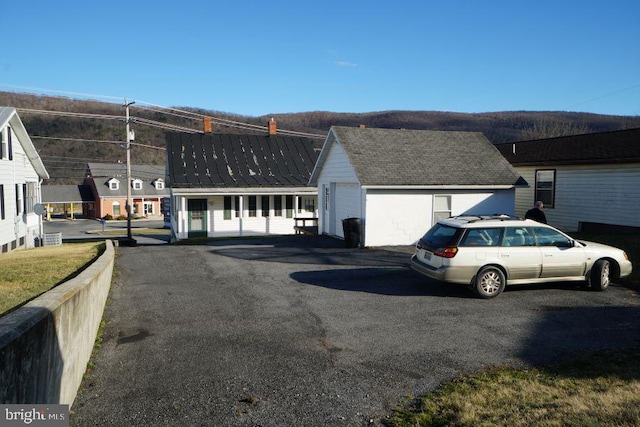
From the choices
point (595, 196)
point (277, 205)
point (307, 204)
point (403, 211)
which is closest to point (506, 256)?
point (403, 211)

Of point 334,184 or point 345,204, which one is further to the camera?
point 334,184

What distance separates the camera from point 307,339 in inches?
299

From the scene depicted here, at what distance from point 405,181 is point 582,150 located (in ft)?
28.5

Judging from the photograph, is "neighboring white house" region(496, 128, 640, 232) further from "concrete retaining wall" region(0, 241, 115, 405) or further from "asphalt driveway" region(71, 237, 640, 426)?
"concrete retaining wall" region(0, 241, 115, 405)

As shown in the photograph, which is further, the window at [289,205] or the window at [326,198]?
the window at [289,205]

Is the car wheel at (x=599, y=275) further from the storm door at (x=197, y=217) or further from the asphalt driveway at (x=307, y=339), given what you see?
the storm door at (x=197, y=217)

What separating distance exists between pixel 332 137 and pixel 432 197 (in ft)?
16.8

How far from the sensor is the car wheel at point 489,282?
10211 millimetres

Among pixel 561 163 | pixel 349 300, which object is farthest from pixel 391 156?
pixel 349 300

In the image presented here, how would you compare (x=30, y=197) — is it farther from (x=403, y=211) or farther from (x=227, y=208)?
(x=403, y=211)

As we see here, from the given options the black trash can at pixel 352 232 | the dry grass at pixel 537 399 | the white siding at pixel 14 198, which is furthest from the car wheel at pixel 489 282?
the white siding at pixel 14 198

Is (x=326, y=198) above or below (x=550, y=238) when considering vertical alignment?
above

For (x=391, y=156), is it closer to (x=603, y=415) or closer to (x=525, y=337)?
(x=525, y=337)

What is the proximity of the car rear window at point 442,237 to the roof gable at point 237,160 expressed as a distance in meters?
20.1
